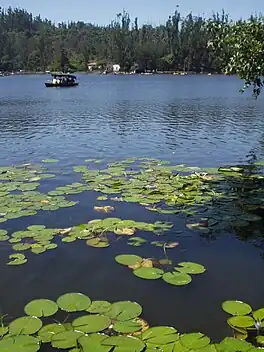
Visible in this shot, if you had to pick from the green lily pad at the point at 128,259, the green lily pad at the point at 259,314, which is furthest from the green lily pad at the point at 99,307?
→ the green lily pad at the point at 259,314

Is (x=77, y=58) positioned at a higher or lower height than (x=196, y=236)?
higher

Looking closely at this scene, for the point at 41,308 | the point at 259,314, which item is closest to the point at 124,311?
the point at 41,308

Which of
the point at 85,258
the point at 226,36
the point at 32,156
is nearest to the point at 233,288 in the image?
the point at 85,258

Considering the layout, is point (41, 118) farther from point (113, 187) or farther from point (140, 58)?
point (140, 58)

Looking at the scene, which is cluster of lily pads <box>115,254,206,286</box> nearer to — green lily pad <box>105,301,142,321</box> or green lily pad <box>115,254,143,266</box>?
green lily pad <box>115,254,143,266</box>

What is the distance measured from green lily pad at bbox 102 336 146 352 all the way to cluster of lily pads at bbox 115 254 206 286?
156 centimetres

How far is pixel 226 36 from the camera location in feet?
36.7

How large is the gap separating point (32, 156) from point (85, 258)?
32.0 feet

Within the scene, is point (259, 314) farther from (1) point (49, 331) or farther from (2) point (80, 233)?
(2) point (80, 233)

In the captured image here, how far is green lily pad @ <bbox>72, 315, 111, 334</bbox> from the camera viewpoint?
16.0 feet

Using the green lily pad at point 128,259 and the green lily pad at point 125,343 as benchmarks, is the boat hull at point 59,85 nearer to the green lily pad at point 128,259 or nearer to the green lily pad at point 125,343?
the green lily pad at point 128,259

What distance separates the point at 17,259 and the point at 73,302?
179cm

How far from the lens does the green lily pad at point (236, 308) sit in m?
5.36

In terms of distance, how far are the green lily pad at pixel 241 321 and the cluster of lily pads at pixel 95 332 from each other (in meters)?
0.46
